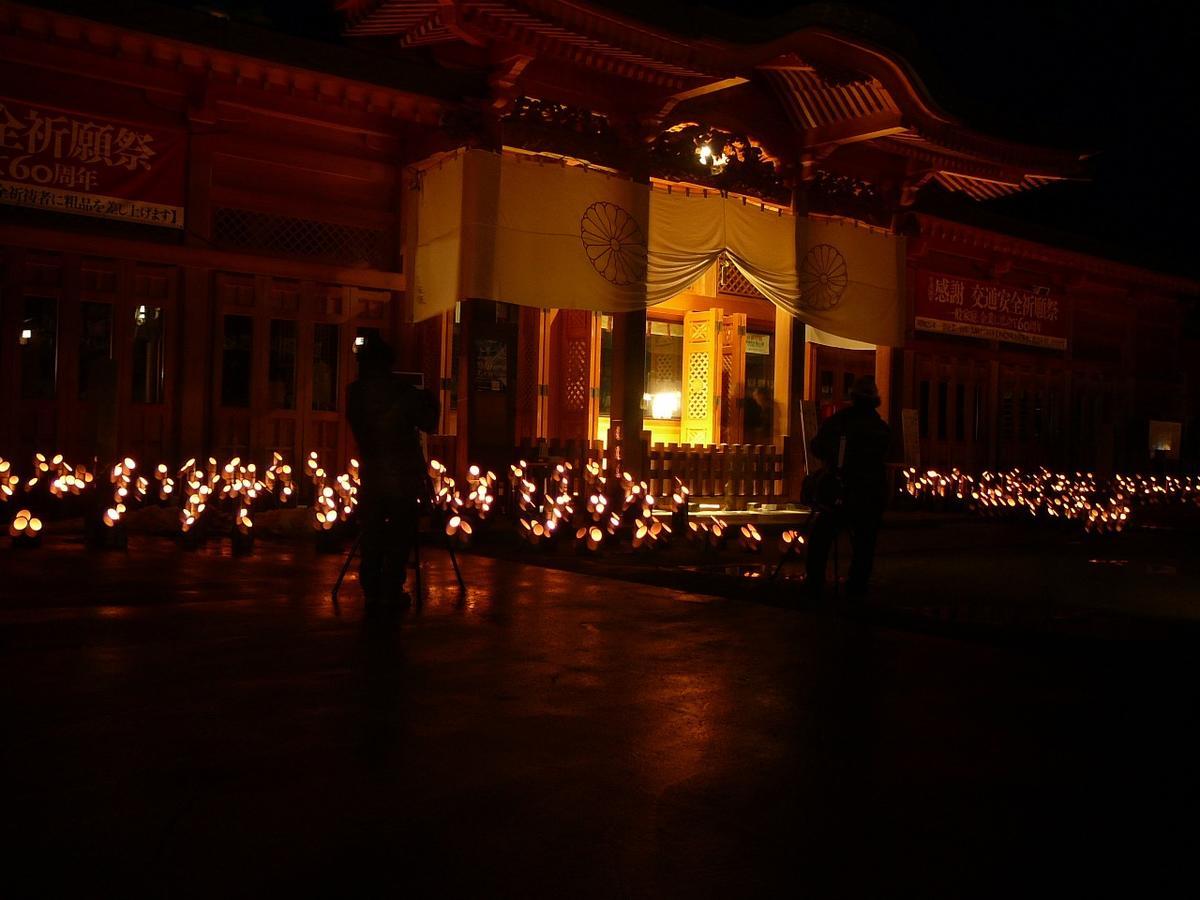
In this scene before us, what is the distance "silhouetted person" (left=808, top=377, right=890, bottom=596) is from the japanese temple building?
5.50 metres

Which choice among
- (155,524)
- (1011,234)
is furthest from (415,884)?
(1011,234)

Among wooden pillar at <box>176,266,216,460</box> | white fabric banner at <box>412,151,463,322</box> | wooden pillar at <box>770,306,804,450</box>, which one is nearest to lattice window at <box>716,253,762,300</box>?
wooden pillar at <box>770,306,804,450</box>

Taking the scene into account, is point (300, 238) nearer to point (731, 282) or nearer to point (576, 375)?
point (576, 375)

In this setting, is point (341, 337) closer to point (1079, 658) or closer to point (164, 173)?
point (164, 173)

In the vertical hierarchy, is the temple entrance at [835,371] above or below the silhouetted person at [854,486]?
above

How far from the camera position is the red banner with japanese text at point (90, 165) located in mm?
12008

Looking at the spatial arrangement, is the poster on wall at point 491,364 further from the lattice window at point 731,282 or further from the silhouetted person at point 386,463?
the lattice window at point 731,282

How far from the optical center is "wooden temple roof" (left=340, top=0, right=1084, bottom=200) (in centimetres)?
1263

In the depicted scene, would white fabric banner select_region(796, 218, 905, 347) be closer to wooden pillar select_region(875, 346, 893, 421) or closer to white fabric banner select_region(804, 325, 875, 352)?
wooden pillar select_region(875, 346, 893, 421)

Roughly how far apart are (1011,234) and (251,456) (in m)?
13.8

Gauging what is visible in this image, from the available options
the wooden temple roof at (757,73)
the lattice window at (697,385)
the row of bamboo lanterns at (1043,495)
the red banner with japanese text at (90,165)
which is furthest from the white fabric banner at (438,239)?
the row of bamboo lanterns at (1043,495)

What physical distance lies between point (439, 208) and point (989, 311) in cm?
1154

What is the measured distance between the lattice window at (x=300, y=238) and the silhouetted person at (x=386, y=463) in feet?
21.0

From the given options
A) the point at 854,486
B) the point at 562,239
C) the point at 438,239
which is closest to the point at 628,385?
the point at 562,239
